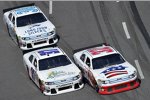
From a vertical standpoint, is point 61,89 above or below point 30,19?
below

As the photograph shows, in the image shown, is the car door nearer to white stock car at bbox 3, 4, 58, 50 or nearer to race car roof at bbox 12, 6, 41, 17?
white stock car at bbox 3, 4, 58, 50

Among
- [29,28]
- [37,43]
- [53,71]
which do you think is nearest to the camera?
[53,71]

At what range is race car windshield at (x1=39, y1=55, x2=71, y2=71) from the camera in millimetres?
34562

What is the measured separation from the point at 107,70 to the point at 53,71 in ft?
8.29

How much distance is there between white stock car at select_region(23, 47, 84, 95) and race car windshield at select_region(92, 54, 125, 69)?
977mm

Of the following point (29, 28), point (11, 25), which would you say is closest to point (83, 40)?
point (29, 28)

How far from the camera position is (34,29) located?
38.0m

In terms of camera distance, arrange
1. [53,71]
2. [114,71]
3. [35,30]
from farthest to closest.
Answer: [35,30], [53,71], [114,71]

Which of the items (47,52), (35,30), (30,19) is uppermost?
(30,19)

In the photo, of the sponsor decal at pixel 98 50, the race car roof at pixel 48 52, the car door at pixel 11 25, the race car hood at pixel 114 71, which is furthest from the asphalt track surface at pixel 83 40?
the sponsor decal at pixel 98 50

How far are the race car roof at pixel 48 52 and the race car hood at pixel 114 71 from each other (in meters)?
2.31

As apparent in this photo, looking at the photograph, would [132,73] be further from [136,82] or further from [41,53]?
[41,53]

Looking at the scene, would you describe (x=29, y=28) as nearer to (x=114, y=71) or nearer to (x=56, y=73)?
(x=56, y=73)

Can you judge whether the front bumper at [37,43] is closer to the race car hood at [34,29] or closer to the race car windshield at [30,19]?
the race car hood at [34,29]
